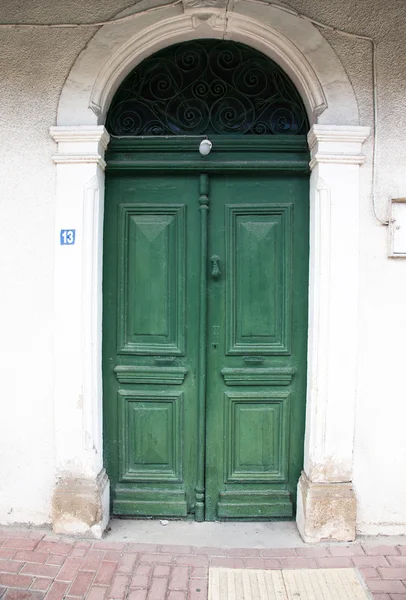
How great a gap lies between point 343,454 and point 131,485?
1668 millimetres

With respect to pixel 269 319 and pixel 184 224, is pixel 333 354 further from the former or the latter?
pixel 184 224

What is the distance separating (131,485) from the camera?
3.68m

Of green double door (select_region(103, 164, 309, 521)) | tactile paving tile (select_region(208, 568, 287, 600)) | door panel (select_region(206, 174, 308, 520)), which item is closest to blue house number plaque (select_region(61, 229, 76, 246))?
green double door (select_region(103, 164, 309, 521))

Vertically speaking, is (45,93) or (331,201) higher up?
(45,93)

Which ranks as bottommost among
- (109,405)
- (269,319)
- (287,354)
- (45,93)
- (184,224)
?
(109,405)

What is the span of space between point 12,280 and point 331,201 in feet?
7.86

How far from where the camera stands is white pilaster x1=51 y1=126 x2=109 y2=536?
3318 millimetres

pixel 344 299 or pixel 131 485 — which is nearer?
pixel 344 299

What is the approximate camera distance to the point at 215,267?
3525 mm

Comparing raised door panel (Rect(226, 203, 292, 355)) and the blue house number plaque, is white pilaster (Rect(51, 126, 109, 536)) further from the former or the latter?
raised door panel (Rect(226, 203, 292, 355))

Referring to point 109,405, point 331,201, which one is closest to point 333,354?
point 331,201

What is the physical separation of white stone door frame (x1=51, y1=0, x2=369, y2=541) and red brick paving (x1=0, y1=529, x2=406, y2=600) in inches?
6.5

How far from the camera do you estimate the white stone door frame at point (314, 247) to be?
3.30 m

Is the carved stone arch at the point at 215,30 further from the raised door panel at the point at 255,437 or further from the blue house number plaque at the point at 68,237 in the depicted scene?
the raised door panel at the point at 255,437
